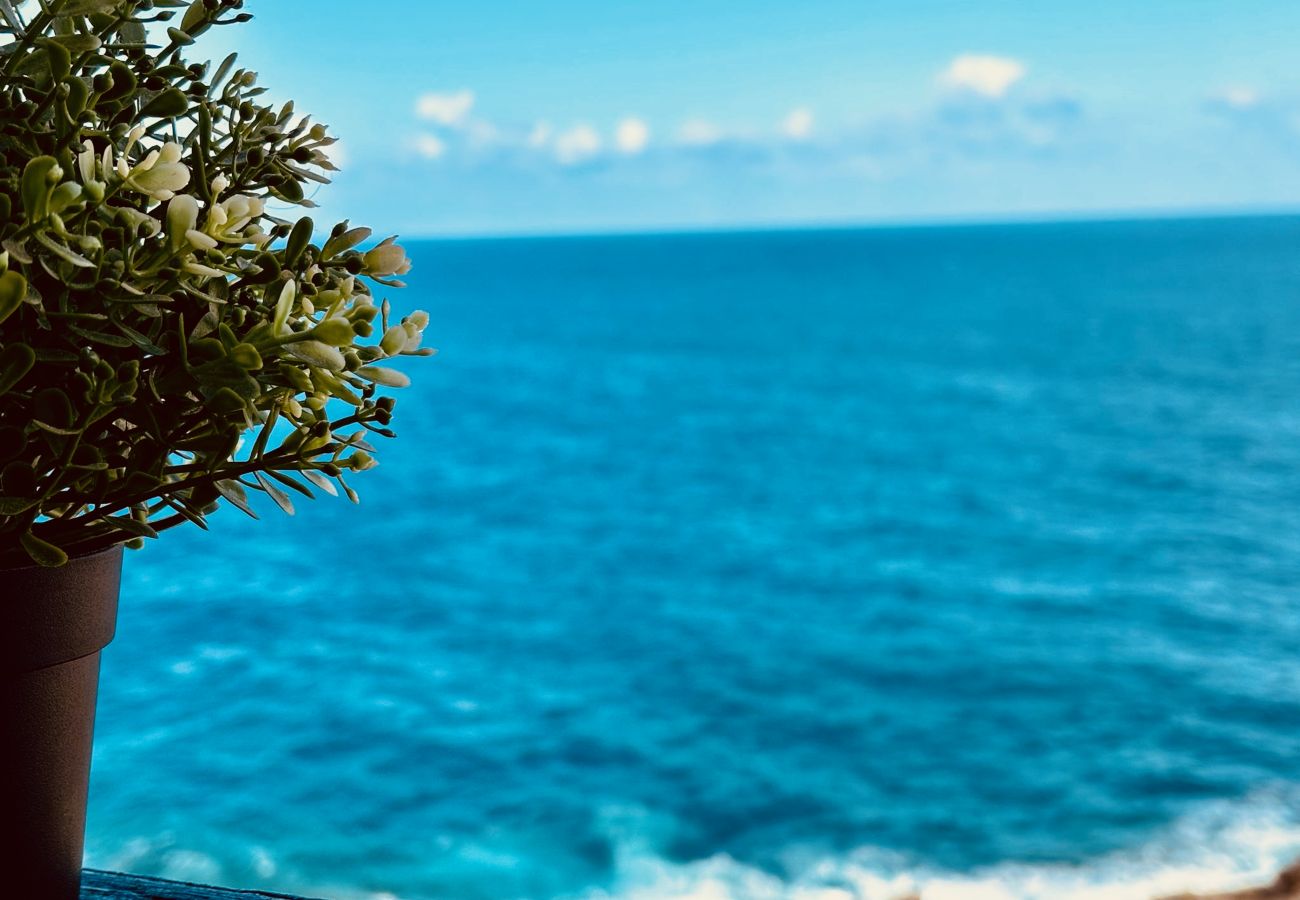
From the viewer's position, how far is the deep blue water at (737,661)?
19.8ft

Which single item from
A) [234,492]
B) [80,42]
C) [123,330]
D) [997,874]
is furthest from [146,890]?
[997,874]

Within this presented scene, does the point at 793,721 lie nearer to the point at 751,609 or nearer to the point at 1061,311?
the point at 751,609

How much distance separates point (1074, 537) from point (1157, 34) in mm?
58968

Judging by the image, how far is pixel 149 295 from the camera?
53 cm

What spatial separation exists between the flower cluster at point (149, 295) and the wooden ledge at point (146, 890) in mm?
384

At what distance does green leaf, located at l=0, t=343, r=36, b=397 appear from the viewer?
0.50 m

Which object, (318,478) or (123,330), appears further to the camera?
(318,478)

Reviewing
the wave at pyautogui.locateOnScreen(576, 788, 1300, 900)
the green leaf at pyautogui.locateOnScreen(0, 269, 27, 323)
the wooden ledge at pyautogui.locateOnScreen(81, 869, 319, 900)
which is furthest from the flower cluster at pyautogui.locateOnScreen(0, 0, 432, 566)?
the wave at pyautogui.locateOnScreen(576, 788, 1300, 900)

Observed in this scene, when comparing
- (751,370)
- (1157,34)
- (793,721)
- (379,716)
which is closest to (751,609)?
(793,721)

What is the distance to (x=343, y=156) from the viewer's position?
755 mm

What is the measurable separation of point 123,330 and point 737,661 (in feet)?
28.2

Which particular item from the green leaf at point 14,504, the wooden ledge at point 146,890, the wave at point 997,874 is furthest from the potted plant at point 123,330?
the wave at point 997,874

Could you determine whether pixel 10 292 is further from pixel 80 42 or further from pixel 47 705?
pixel 47 705

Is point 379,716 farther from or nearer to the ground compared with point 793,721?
nearer to the ground
